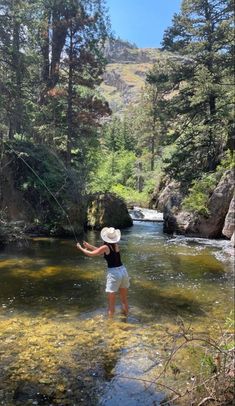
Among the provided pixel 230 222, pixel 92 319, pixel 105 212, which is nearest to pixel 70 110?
pixel 105 212

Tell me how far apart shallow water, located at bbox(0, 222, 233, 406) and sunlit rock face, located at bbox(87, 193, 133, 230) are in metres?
5.97

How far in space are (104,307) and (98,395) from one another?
3516 millimetres

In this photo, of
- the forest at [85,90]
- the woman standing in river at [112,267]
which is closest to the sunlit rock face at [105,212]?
the forest at [85,90]

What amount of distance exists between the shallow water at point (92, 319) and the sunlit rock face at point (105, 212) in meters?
5.97

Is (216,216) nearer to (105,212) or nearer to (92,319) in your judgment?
(105,212)

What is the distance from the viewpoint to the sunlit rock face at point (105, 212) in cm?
2088

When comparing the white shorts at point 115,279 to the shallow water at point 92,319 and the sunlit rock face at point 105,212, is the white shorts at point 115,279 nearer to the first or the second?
the shallow water at point 92,319

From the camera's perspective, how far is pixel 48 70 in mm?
25594

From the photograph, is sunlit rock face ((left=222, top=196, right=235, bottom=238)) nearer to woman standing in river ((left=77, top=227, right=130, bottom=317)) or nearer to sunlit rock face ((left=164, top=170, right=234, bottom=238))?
sunlit rock face ((left=164, top=170, right=234, bottom=238))

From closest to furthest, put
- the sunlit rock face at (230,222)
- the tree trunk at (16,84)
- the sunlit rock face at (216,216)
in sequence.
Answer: the sunlit rock face at (230,222) → the tree trunk at (16,84) → the sunlit rock face at (216,216)

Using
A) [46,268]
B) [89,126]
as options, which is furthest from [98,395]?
[89,126]

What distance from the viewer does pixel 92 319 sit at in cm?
776

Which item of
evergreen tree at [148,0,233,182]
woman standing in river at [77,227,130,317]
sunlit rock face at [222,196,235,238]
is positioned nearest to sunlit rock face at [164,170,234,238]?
sunlit rock face at [222,196,235,238]

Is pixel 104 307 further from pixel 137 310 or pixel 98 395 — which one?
pixel 98 395
